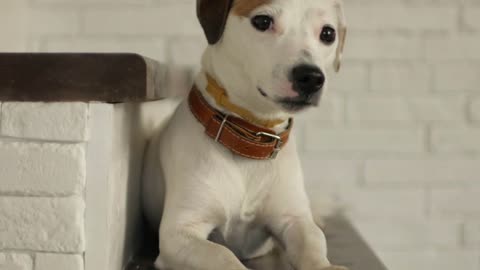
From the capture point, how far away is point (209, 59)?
3.11 ft

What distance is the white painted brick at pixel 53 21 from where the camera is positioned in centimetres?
133

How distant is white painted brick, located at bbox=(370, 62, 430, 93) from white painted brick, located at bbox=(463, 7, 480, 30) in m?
0.14

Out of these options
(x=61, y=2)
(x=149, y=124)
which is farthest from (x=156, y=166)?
(x=61, y=2)

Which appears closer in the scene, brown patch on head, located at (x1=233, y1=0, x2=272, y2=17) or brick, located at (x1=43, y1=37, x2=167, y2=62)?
brown patch on head, located at (x1=233, y1=0, x2=272, y2=17)

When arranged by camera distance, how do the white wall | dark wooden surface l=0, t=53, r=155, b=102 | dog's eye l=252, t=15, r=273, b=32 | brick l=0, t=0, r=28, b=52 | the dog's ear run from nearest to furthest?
dark wooden surface l=0, t=53, r=155, b=102 < dog's eye l=252, t=15, r=273, b=32 < the dog's ear < brick l=0, t=0, r=28, b=52 < the white wall

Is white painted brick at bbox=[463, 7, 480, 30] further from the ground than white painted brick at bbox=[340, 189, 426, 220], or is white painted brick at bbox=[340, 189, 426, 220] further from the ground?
white painted brick at bbox=[463, 7, 480, 30]

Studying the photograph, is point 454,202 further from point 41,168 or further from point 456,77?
point 41,168

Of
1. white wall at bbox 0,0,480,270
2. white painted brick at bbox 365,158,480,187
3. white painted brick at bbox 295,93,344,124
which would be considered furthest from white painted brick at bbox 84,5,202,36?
white painted brick at bbox 365,158,480,187

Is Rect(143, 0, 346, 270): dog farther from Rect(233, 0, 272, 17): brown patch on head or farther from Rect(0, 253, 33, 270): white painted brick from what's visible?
Rect(0, 253, 33, 270): white painted brick

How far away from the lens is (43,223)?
2.50ft

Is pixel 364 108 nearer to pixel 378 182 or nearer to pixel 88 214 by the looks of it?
pixel 378 182

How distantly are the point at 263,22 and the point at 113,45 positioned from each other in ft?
1.88

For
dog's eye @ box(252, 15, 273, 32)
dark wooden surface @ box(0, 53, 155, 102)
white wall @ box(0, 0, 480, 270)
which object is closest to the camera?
dark wooden surface @ box(0, 53, 155, 102)

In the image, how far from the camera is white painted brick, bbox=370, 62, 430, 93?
1.34 m
